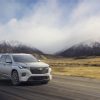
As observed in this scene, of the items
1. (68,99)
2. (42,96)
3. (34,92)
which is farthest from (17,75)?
(68,99)

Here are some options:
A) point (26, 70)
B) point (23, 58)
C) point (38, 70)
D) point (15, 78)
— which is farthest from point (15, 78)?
point (23, 58)

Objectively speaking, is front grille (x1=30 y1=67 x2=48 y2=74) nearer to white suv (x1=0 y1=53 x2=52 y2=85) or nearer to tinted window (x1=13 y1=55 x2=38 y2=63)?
white suv (x1=0 y1=53 x2=52 y2=85)

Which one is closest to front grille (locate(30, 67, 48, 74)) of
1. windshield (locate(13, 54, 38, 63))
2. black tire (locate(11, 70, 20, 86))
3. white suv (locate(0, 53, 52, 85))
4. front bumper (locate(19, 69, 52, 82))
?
white suv (locate(0, 53, 52, 85))

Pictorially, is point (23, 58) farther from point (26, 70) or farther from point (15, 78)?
point (26, 70)

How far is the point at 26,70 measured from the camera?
21.0 meters

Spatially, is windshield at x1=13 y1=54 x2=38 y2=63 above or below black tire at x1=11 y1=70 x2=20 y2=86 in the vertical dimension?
above

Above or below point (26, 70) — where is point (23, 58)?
above

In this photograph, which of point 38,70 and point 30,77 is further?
point 38,70

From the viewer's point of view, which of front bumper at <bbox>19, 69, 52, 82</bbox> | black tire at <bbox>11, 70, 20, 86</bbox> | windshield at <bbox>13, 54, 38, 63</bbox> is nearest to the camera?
front bumper at <bbox>19, 69, 52, 82</bbox>

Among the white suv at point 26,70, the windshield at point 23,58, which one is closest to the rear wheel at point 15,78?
the white suv at point 26,70

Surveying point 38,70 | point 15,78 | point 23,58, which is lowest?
point 15,78

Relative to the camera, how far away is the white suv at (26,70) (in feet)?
68.9

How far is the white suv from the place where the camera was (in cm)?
2102

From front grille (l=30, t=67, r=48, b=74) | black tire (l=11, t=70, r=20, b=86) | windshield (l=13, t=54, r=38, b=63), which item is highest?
windshield (l=13, t=54, r=38, b=63)
